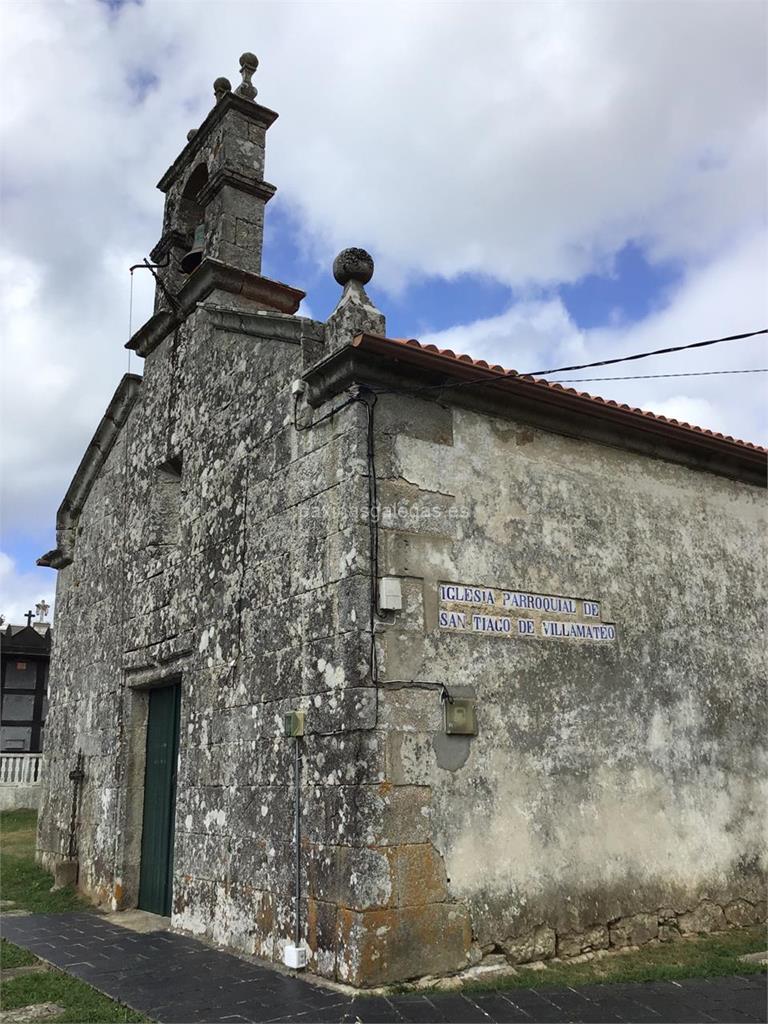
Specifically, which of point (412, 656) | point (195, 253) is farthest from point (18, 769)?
point (412, 656)

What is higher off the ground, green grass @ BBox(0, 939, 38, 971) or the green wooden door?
the green wooden door

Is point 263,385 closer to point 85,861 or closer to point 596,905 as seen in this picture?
point 596,905

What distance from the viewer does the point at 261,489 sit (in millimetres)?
6879

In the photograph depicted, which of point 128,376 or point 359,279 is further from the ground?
point 128,376

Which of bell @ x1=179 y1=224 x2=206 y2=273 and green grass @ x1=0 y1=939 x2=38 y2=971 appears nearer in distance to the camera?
green grass @ x1=0 y1=939 x2=38 y2=971

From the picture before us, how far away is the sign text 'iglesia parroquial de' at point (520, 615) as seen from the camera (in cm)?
591

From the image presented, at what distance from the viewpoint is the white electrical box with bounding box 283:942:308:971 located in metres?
5.39

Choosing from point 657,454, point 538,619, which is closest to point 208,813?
point 538,619

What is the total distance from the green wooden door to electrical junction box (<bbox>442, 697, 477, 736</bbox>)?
11.1 feet

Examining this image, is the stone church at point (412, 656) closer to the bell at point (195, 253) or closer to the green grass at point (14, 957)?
the bell at point (195, 253)

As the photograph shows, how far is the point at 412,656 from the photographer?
5.64 m

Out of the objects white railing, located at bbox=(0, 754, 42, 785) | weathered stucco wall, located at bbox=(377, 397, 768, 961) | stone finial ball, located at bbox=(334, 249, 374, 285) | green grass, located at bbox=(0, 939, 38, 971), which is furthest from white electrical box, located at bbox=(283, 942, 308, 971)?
white railing, located at bbox=(0, 754, 42, 785)

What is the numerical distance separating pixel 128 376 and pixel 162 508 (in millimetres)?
1963

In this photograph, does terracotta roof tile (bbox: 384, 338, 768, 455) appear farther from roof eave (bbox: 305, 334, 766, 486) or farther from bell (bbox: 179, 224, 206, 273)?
bell (bbox: 179, 224, 206, 273)
